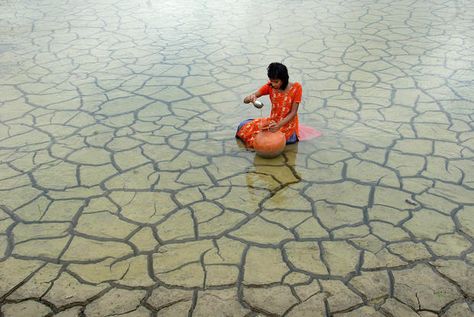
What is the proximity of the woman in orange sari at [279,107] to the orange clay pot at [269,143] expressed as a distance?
2.4 inches

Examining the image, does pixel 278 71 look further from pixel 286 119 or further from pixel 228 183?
pixel 228 183

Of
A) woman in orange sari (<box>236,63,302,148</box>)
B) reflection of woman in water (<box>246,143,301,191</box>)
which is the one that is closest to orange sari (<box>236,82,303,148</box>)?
woman in orange sari (<box>236,63,302,148</box>)

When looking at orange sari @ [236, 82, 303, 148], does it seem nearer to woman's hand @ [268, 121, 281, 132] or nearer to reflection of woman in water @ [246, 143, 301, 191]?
woman's hand @ [268, 121, 281, 132]

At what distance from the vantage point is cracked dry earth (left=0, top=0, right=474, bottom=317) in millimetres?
2758

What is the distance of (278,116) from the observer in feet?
13.9

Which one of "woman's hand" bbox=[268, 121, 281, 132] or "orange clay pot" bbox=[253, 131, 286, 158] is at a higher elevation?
"woman's hand" bbox=[268, 121, 281, 132]

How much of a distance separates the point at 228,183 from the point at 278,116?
2.82 feet

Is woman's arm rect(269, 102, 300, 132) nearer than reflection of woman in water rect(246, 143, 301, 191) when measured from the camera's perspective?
No

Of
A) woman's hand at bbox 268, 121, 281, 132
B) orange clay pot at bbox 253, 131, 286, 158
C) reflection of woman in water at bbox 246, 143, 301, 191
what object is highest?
woman's hand at bbox 268, 121, 281, 132

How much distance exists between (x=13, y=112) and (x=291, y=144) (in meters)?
3.00

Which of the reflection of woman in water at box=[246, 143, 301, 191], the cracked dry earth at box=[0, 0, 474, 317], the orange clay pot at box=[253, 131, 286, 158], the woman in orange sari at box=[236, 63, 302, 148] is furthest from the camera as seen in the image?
the orange clay pot at box=[253, 131, 286, 158]

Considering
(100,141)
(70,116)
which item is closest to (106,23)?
(70,116)

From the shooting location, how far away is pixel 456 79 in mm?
5785

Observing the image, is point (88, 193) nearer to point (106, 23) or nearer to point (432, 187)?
point (432, 187)
